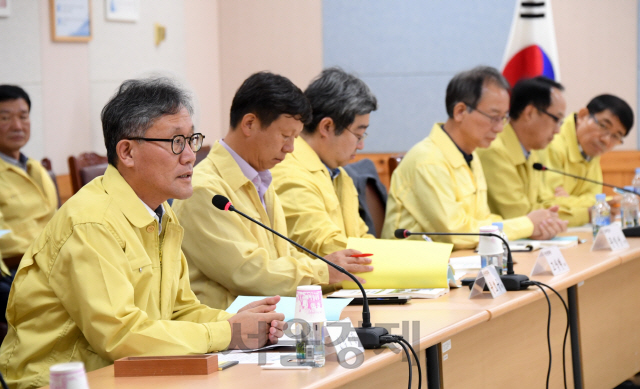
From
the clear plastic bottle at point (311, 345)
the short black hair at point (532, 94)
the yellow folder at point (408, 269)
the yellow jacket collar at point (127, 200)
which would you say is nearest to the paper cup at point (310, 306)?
the clear plastic bottle at point (311, 345)

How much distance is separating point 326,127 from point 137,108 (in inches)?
45.8

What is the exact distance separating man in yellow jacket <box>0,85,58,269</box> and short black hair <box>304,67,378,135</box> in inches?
58.1

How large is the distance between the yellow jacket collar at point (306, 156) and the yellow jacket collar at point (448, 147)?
2.28 ft

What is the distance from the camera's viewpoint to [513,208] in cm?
377

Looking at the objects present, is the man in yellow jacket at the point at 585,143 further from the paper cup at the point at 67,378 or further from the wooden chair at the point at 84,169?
the paper cup at the point at 67,378

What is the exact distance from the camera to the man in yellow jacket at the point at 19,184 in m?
3.50

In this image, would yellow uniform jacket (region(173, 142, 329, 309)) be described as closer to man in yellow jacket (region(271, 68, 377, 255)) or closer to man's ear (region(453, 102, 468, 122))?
man in yellow jacket (region(271, 68, 377, 255))

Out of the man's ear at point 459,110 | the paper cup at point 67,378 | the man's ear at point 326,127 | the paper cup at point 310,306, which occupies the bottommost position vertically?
the paper cup at point 310,306

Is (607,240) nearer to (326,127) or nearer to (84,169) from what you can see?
(326,127)

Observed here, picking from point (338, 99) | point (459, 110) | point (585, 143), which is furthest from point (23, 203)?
point (585, 143)

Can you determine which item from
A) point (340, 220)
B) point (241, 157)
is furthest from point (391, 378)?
point (340, 220)

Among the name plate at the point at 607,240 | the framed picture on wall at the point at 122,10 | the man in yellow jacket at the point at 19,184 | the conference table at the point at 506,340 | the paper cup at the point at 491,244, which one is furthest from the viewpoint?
the framed picture on wall at the point at 122,10

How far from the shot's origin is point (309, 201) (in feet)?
8.68

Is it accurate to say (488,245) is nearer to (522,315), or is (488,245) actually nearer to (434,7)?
(522,315)
